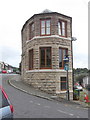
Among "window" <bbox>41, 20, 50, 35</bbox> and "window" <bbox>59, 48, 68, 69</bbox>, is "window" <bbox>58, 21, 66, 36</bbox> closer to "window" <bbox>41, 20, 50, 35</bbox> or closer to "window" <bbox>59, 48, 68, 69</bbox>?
"window" <bbox>41, 20, 50, 35</bbox>

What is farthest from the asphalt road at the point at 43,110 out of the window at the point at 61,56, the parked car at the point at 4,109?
the window at the point at 61,56

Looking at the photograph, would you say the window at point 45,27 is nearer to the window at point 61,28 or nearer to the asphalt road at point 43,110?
the window at point 61,28

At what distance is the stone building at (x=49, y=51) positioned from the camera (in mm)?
16438

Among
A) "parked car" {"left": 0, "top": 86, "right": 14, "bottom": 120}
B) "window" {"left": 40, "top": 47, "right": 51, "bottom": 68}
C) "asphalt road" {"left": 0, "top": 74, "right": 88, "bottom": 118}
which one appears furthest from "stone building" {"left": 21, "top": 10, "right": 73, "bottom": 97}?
"parked car" {"left": 0, "top": 86, "right": 14, "bottom": 120}

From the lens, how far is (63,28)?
1786cm

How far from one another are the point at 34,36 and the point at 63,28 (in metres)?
3.14

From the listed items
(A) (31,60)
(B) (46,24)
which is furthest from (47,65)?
(B) (46,24)

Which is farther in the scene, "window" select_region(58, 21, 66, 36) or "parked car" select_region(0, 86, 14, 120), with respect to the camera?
"window" select_region(58, 21, 66, 36)

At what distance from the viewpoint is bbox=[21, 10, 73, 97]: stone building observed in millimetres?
16438

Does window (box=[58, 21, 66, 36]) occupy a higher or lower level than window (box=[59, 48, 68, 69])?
higher

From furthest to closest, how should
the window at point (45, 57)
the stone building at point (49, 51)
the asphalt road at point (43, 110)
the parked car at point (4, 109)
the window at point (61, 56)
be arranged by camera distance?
1. the window at point (61, 56)
2. the window at point (45, 57)
3. the stone building at point (49, 51)
4. the asphalt road at point (43, 110)
5. the parked car at point (4, 109)

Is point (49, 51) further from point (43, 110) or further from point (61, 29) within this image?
point (43, 110)

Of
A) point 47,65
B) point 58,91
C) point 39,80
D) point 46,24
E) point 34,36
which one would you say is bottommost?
point 58,91

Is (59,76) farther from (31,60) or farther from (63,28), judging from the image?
(63,28)
